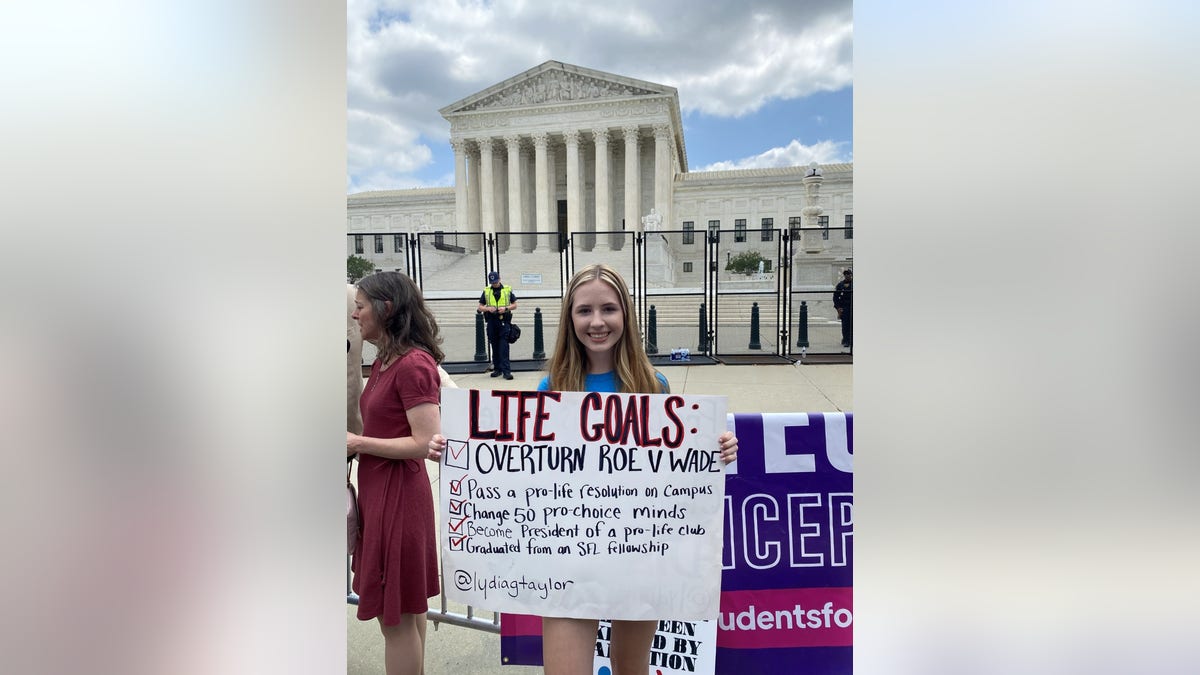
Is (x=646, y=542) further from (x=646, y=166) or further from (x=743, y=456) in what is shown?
(x=646, y=166)

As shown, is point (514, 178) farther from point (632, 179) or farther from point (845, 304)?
point (845, 304)

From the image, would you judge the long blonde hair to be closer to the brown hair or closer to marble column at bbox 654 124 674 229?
the brown hair

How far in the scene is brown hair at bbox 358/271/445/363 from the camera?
2.30 m

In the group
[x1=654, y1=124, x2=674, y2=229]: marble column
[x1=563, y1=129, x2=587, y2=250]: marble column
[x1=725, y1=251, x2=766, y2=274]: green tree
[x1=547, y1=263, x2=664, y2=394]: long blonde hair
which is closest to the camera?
[x1=547, y1=263, x2=664, y2=394]: long blonde hair

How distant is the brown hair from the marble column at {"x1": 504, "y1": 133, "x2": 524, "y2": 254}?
161 ft

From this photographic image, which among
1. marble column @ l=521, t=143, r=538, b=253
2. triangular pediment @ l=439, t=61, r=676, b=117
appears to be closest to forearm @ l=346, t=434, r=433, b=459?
marble column @ l=521, t=143, r=538, b=253

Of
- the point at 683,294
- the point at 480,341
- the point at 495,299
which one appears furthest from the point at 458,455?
the point at 683,294

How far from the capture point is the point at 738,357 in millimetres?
12164

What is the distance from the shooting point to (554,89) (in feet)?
163

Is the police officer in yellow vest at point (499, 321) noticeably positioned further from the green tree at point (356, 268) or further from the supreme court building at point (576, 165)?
the supreme court building at point (576, 165)

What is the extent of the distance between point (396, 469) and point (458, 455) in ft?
1.56

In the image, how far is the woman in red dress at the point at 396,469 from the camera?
2.20 meters

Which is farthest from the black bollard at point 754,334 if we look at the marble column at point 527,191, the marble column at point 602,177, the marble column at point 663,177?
the marble column at point 527,191
